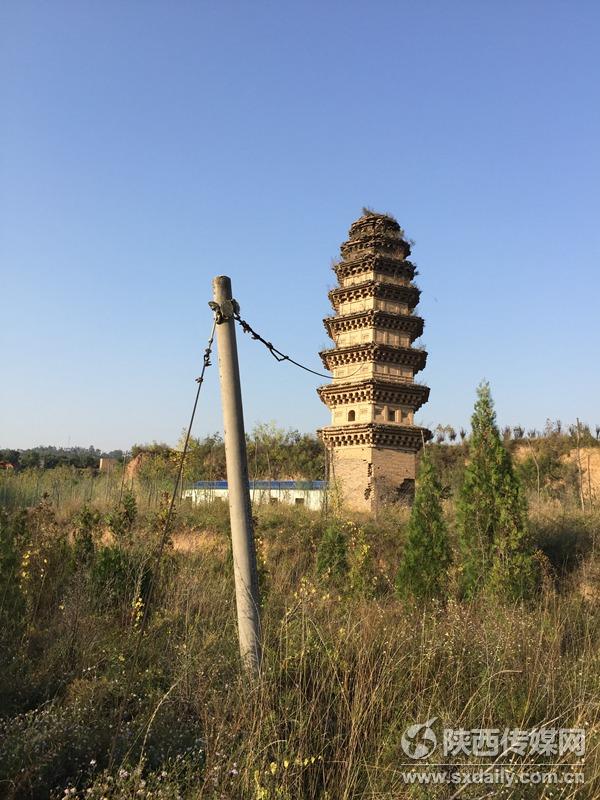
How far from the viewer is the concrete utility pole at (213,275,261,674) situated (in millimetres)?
3740

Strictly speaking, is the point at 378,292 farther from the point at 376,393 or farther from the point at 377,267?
the point at 376,393

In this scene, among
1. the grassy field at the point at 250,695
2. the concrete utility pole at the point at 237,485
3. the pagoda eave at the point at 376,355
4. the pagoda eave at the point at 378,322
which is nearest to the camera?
the grassy field at the point at 250,695

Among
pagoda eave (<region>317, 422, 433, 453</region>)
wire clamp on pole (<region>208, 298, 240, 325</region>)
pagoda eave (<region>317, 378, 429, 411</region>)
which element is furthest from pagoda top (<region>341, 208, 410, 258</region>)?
wire clamp on pole (<region>208, 298, 240, 325</region>)

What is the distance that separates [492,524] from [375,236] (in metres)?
12.1

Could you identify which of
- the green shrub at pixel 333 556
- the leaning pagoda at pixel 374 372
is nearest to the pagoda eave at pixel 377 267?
the leaning pagoda at pixel 374 372

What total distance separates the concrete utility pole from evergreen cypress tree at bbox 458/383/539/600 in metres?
6.67

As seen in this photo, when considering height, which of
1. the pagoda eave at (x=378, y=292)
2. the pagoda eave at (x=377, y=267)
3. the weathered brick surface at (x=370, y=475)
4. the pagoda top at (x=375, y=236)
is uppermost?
the pagoda top at (x=375, y=236)

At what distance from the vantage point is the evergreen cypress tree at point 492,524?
9.73 metres

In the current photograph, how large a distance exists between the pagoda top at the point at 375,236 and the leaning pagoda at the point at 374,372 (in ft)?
0.12

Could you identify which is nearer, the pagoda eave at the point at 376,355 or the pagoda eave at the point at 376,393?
the pagoda eave at the point at 376,393

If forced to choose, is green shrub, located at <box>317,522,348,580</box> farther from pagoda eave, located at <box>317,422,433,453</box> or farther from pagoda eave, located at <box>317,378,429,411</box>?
pagoda eave, located at <box>317,378,429,411</box>

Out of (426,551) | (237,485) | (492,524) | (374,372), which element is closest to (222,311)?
(237,485)

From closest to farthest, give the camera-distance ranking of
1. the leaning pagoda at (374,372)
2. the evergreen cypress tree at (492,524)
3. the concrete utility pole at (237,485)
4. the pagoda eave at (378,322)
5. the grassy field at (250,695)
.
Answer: the grassy field at (250,695) < the concrete utility pole at (237,485) < the evergreen cypress tree at (492,524) < the leaning pagoda at (374,372) < the pagoda eave at (378,322)

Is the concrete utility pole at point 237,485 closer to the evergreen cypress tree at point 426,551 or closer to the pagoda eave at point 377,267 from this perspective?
the evergreen cypress tree at point 426,551
